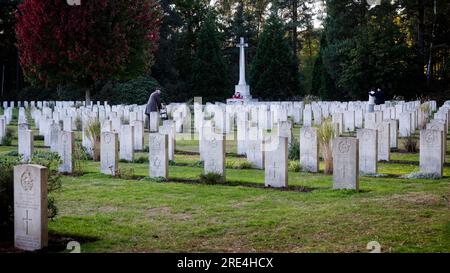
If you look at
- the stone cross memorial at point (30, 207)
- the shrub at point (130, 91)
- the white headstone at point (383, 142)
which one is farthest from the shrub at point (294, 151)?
the shrub at point (130, 91)

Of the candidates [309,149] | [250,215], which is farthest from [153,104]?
[250,215]

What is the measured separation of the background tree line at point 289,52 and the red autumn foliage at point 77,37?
2.58 meters

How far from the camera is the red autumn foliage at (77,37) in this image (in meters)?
31.2

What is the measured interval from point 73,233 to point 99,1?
2500cm

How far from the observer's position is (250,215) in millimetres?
9070

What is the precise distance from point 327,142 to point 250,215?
502 cm

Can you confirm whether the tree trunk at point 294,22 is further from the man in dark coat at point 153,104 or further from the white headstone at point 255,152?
the white headstone at point 255,152

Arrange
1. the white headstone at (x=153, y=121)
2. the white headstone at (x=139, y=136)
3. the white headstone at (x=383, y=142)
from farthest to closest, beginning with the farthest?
the white headstone at (x=153, y=121)
the white headstone at (x=139, y=136)
the white headstone at (x=383, y=142)

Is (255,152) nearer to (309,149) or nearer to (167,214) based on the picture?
(309,149)

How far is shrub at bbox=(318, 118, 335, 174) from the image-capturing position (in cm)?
1341

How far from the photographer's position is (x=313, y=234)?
25.7 ft

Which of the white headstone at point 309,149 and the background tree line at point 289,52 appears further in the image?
the background tree line at point 289,52

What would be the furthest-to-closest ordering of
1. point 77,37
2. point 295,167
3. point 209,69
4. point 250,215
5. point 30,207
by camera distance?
point 209,69 → point 77,37 → point 295,167 → point 250,215 → point 30,207

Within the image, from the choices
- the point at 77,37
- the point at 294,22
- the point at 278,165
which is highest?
the point at 294,22
